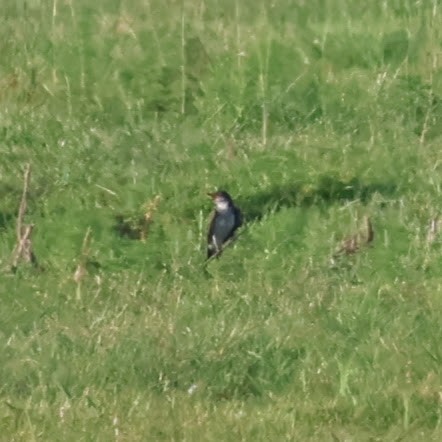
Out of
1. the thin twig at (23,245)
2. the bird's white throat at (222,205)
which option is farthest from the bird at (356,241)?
the thin twig at (23,245)

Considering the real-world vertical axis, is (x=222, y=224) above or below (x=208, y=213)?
above

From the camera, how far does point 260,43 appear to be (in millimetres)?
10695

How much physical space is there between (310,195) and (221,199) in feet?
1.85

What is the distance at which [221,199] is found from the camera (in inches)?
321

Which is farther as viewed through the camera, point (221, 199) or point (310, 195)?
point (310, 195)

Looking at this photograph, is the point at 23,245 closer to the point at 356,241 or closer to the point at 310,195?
the point at 356,241

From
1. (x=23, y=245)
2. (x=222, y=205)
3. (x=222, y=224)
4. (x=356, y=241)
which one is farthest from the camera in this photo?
(x=222, y=205)

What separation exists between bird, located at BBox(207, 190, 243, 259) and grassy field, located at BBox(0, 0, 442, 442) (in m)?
0.07

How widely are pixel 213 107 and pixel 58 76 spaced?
4.05ft

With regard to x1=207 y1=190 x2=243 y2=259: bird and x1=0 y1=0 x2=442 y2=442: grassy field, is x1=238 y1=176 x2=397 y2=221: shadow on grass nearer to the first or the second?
x1=0 y1=0 x2=442 y2=442: grassy field

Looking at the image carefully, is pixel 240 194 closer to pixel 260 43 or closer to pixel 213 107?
pixel 213 107

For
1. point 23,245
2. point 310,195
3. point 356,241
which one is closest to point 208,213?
point 310,195

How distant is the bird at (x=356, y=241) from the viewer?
7594 millimetres

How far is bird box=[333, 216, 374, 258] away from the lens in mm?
7594
